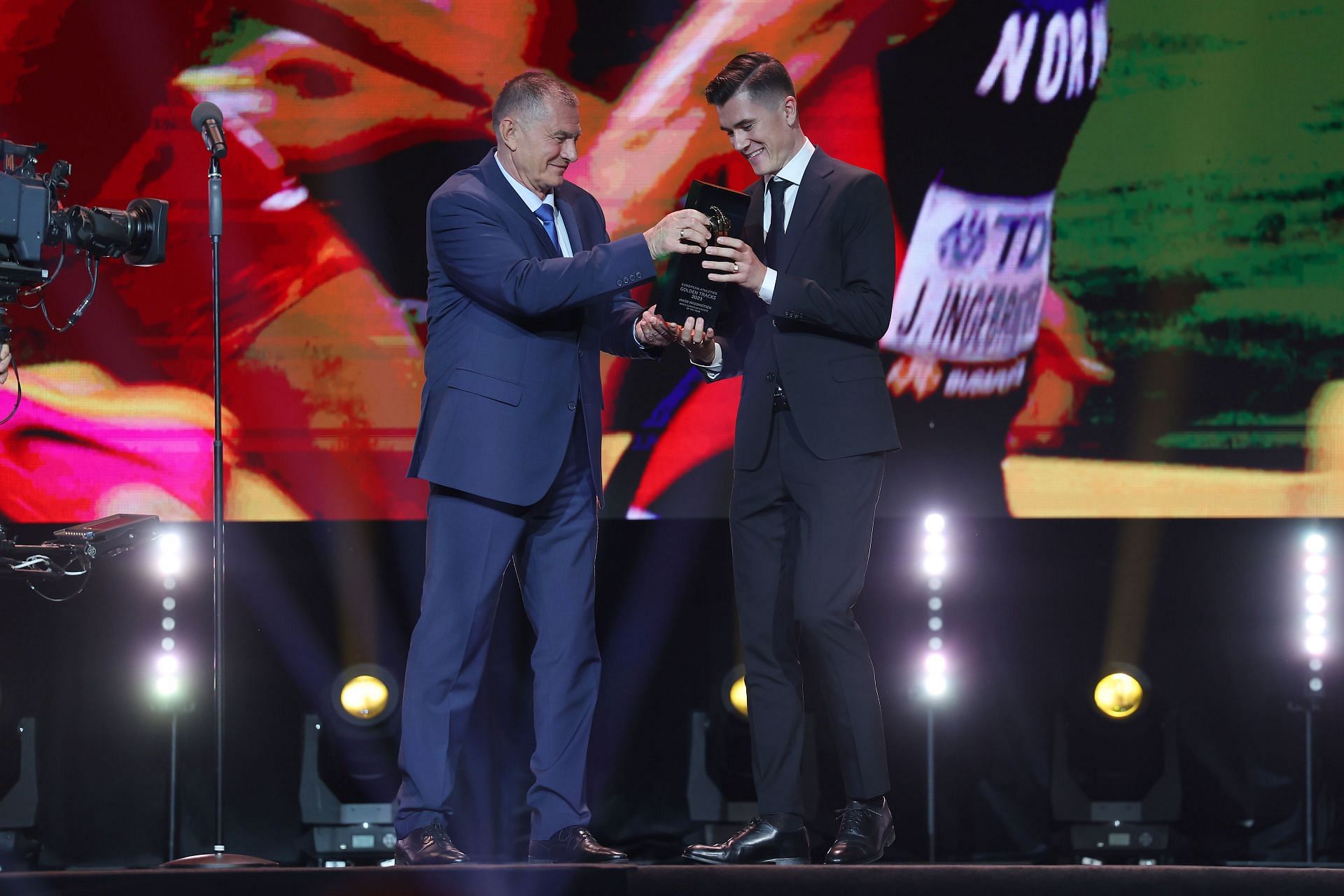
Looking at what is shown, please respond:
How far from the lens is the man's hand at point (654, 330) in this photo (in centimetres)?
295

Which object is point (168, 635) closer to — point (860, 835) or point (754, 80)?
point (860, 835)

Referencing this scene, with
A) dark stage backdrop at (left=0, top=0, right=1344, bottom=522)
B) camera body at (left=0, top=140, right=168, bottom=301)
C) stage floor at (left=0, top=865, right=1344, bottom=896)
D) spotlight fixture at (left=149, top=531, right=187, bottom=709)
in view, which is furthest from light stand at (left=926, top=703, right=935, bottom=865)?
camera body at (left=0, top=140, right=168, bottom=301)

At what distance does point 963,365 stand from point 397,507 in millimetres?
1744

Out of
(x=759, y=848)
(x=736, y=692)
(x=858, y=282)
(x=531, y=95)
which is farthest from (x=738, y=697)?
(x=531, y=95)

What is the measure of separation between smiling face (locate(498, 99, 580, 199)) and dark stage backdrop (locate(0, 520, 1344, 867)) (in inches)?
49.9

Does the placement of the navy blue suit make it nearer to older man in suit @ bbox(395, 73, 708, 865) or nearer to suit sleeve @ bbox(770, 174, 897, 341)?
older man in suit @ bbox(395, 73, 708, 865)

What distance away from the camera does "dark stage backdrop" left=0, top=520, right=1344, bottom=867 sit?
374 centimetres

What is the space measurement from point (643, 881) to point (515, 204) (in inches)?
58.0

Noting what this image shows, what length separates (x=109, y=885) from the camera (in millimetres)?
2545

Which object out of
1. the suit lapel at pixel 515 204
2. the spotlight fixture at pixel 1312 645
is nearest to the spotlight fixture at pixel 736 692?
the suit lapel at pixel 515 204

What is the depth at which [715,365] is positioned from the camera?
122 inches

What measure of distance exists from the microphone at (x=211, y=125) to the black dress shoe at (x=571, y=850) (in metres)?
1.72

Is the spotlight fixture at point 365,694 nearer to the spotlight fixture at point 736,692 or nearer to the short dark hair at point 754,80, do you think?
the spotlight fixture at point 736,692

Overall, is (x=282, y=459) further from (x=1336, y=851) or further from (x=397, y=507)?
(x=1336, y=851)
